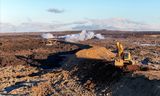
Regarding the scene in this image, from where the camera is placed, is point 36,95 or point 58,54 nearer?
point 36,95

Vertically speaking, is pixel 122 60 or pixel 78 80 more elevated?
pixel 122 60

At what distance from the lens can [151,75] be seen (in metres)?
31.5

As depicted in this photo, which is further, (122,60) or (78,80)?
(78,80)

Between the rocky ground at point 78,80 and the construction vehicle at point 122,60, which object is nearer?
the rocky ground at point 78,80

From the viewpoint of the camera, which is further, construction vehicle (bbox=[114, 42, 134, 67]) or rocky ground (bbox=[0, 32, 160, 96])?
construction vehicle (bbox=[114, 42, 134, 67])

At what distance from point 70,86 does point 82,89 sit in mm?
2514

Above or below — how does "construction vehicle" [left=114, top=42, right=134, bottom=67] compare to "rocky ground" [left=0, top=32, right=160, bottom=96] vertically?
above

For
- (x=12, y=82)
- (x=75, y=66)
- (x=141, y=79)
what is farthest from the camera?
(x=75, y=66)

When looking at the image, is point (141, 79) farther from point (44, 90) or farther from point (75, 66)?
point (75, 66)

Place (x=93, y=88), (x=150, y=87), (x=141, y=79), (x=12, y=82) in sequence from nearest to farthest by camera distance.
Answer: (x=150, y=87) < (x=141, y=79) < (x=93, y=88) < (x=12, y=82)

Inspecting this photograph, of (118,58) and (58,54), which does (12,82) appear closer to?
(118,58)

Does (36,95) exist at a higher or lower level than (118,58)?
lower

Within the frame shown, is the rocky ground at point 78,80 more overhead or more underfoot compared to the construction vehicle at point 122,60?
more underfoot

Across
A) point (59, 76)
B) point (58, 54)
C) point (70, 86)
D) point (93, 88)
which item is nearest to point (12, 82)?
point (59, 76)
